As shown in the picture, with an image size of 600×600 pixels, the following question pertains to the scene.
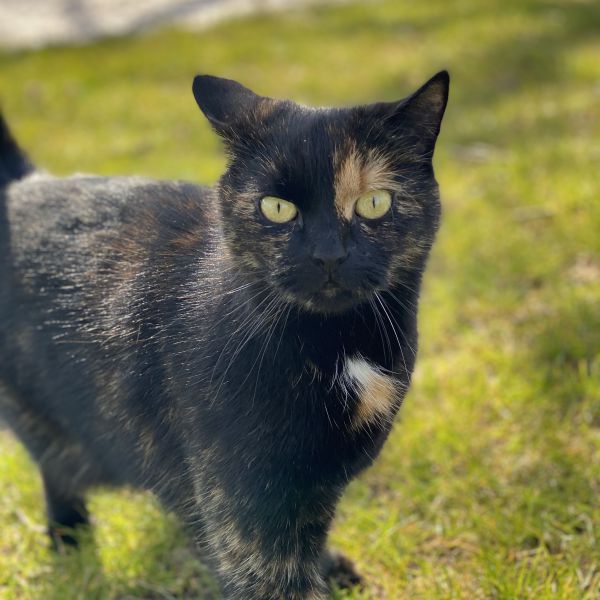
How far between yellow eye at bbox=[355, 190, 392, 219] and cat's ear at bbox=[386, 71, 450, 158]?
162 millimetres

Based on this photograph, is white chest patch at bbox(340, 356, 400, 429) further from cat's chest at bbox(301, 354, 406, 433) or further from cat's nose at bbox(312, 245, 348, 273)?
cat's nose at bbox(312, 245, 348, 273)

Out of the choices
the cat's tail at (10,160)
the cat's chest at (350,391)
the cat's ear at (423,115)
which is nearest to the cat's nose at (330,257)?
the cat's chest at (350,391)

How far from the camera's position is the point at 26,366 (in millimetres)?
2164

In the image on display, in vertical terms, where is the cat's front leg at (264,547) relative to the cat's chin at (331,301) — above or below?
below

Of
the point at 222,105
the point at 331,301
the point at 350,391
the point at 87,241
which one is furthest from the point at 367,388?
the point at 87,241

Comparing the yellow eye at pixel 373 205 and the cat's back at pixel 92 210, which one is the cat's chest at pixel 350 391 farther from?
the cat's back at pixel 92 210

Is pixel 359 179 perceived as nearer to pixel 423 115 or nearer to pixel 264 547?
pixel 423 115

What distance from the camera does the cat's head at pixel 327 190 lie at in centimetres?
165

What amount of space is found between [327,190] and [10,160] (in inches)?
51.0

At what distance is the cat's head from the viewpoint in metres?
1.65

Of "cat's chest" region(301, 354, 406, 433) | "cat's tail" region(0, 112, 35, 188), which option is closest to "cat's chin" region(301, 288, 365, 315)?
"cat's chest" region(301, 354, 406, 433)

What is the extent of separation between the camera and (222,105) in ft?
5.99

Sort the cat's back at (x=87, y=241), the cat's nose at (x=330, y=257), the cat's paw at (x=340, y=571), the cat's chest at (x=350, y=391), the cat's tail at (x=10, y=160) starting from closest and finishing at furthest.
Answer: the cat's nose at (x=330, y=257) < the cat's chest at (x=350, y=391) < the cat's back at (x=87, y=241) < the cat's paw at (x=340, y=571) < the cat's tail at (x=10, y=160)

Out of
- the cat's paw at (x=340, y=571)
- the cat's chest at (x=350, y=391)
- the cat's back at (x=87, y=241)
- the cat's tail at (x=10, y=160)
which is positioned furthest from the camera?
the cat's tail at (x=10, y=160)
